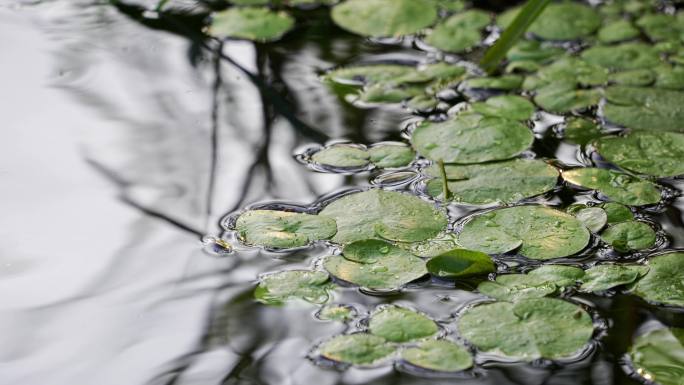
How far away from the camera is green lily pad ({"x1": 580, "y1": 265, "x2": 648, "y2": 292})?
131 centimetres

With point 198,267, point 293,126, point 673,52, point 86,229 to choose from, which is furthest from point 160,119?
point 673,52

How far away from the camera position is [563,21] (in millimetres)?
2213

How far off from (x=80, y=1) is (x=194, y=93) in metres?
0.61

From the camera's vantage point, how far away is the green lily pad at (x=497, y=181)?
59.9 inches

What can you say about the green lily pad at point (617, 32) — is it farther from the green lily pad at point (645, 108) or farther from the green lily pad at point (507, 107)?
the green lily pad at point (507, 107)

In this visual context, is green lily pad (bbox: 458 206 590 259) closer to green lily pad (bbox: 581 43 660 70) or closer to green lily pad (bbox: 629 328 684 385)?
green lily pad (bbox: 629 328 684 385)

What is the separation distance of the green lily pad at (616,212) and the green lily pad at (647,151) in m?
0.15

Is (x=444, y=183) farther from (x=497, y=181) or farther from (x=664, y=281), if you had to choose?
(x=664, y=281)

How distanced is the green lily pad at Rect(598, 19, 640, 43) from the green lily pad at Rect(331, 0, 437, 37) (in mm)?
411

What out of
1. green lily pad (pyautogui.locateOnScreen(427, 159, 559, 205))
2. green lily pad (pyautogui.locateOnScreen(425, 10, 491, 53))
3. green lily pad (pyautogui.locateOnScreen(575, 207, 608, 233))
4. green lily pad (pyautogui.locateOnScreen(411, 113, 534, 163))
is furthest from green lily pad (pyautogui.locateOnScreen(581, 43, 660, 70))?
green lily pad (pyautogui.locateOnScreen(575, 207, 608, 233))

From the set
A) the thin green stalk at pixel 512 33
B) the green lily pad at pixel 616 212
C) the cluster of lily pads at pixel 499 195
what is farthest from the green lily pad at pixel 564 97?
the green lily pad at pixel 616 212

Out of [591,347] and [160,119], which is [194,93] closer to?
[160,119]

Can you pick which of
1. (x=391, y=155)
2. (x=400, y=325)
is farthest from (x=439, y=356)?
(x=391, y=155)

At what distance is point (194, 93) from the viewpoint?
1.91 metres
